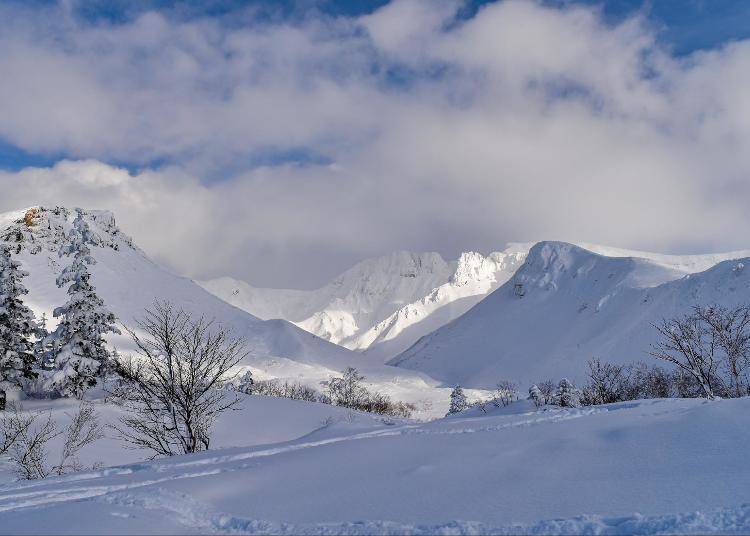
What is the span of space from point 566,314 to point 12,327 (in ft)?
452

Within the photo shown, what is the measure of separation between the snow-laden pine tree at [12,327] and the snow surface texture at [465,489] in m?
28.8

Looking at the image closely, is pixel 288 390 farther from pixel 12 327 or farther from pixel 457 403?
pixel 12 327

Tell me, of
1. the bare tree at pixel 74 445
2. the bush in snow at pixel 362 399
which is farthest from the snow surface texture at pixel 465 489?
the bush in snow at pixel 362 399

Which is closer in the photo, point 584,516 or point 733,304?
point 584,516

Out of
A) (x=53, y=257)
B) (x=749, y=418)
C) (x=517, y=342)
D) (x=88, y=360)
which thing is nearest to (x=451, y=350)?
(x=517, y=342)

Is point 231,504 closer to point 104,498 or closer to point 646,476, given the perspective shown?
point 104,498

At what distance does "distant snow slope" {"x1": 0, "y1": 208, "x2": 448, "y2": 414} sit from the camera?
3659 inches

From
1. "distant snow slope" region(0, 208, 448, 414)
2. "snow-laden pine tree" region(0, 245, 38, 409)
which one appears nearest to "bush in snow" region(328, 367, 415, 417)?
"distant snow slope" region(0, 208, 448, 414)

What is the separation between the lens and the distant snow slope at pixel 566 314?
108 metres

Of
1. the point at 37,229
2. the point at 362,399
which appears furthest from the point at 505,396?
the point at 37,229

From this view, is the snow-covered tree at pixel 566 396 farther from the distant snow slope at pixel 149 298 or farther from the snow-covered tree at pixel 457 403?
the distant snow slope at pixel 149 298

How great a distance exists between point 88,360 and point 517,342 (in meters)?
128

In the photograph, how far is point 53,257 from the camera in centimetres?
9969

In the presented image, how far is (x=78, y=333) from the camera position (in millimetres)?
36750
